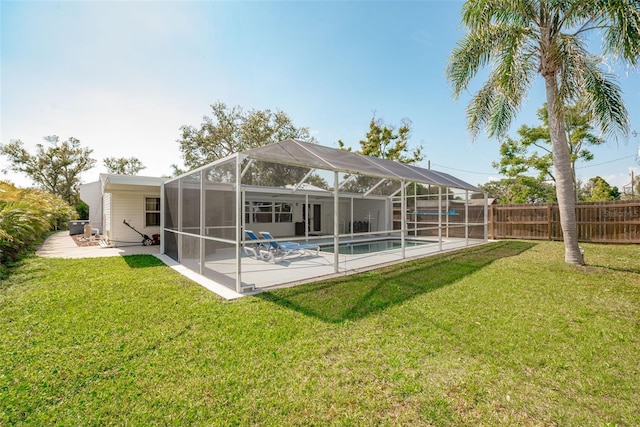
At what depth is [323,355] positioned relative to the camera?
3086mm

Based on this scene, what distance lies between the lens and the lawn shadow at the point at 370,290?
4402mm

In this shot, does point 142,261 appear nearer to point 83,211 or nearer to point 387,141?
point 387,141


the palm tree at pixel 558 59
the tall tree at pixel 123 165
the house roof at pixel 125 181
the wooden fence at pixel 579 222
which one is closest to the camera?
the palm tree at pixel 558 59

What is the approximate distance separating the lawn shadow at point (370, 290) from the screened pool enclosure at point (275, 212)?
691 millimetres

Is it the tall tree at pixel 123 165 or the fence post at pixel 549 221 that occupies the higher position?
the tall tree at pixel 123 165

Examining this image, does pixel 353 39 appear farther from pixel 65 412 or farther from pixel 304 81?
pixel 65 412

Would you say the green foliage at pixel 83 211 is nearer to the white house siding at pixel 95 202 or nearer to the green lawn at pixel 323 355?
the white house siding at pixel 95 202

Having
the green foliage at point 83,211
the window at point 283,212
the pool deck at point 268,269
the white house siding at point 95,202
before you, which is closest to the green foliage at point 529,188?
the window at point 283,212

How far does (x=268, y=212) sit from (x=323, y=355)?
12.3 m

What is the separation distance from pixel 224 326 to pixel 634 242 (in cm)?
Answer: 1533

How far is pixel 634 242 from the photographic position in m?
11.1

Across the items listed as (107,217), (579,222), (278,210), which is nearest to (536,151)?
(579,222)

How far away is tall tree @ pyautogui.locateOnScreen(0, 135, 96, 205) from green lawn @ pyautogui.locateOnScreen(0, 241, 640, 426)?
3173cm

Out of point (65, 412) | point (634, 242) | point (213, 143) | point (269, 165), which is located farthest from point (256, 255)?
point (213, 143)
